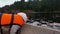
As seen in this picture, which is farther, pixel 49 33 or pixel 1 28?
pixel 1 28

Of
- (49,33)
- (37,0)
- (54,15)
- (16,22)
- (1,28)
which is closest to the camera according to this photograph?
(49,33)

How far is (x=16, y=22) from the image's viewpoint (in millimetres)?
4410

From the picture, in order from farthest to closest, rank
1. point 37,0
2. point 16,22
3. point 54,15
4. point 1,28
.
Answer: point 37,0
point 54,15
point 1,28
point 16,22

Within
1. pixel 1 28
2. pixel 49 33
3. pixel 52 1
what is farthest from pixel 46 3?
pixel 49 33

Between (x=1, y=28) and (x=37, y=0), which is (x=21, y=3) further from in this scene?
(x=1, y=28)

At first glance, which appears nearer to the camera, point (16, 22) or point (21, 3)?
point (16, 22)

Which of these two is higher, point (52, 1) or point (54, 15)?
point (52, 1)

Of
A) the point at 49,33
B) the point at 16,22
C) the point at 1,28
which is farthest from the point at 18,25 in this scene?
the point at 49,33

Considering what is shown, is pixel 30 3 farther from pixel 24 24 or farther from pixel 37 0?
pixel 24 24

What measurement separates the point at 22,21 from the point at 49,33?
55.5 inches

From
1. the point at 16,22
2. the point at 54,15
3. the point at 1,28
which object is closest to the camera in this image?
the point at 16,22

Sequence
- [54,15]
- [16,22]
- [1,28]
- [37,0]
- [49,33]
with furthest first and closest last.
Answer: [37,0] < [54,15] < [1,28] < [16,22] < [49,33]

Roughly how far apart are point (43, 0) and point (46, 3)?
420 millimetres

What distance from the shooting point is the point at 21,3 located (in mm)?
11617
